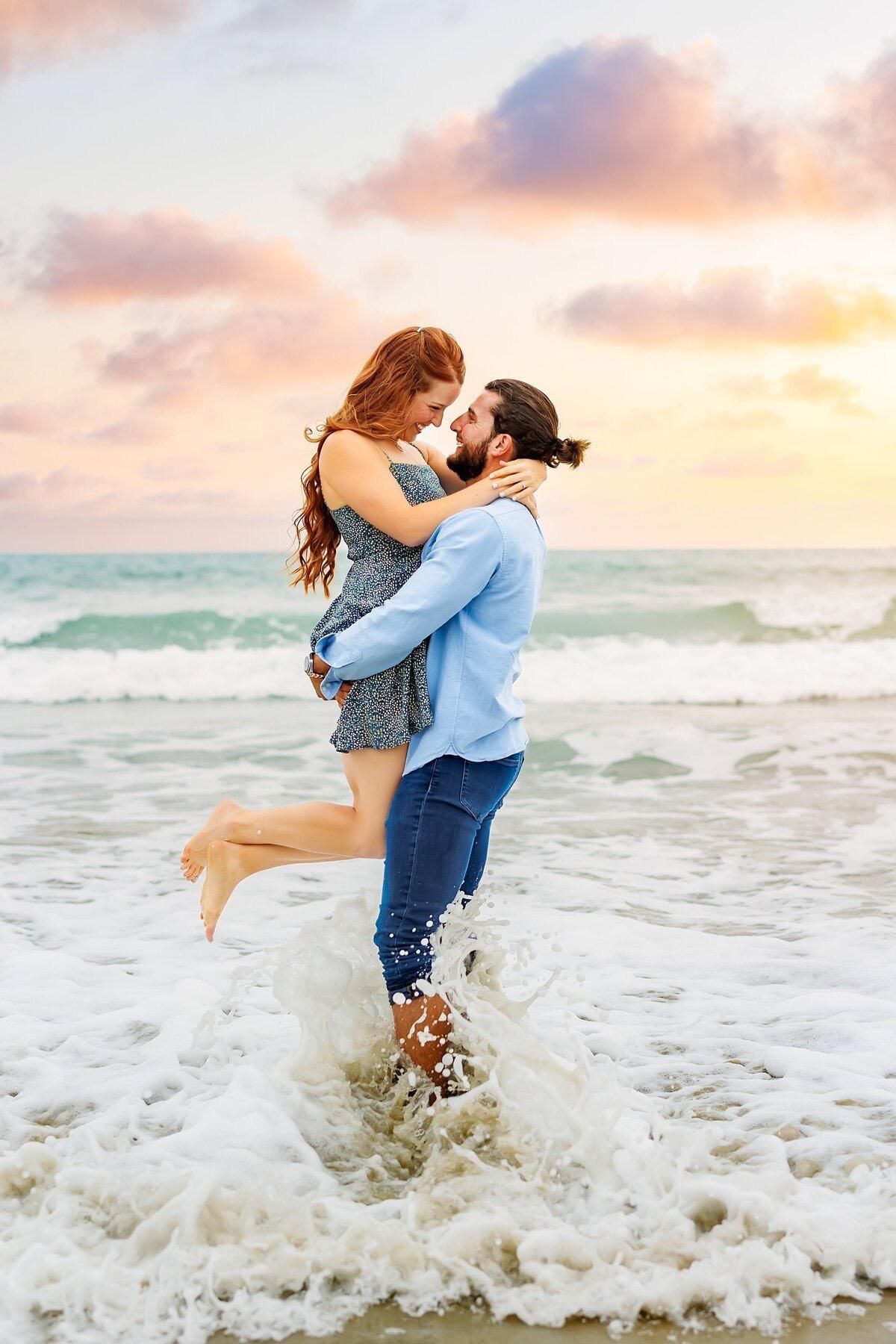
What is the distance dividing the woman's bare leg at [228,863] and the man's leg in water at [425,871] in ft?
1.01

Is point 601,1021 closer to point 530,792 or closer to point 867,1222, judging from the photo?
point 867,1222

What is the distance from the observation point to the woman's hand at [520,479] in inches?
124

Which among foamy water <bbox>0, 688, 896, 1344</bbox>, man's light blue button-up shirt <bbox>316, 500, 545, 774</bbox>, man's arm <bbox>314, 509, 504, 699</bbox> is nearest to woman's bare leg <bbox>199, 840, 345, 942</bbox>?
foamy water <bbox>0, 688, 896, 1344</bbox>

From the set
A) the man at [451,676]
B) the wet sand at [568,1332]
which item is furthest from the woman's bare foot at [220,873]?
the wet sand at [568,1332]

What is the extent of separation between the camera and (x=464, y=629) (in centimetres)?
315

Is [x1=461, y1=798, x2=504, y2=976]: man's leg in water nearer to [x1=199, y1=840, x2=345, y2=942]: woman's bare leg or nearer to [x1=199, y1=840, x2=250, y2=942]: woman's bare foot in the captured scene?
[x1=199, y1=840, x2=345, y2=942]: woman's bare leg

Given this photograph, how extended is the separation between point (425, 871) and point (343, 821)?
1.02 ft

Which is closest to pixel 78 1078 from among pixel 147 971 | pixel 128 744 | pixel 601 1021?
pixel 147 971

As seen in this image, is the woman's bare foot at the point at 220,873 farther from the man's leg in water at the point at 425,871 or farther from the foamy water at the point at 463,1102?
the man's leg in water at the point at 425,871

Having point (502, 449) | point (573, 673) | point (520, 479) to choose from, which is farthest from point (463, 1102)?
point (573, 673)

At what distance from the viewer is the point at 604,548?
77.1 feet

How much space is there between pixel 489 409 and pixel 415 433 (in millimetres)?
287

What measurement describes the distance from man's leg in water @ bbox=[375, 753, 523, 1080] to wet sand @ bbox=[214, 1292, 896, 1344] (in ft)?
2.75

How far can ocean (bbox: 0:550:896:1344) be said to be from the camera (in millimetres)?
2635
